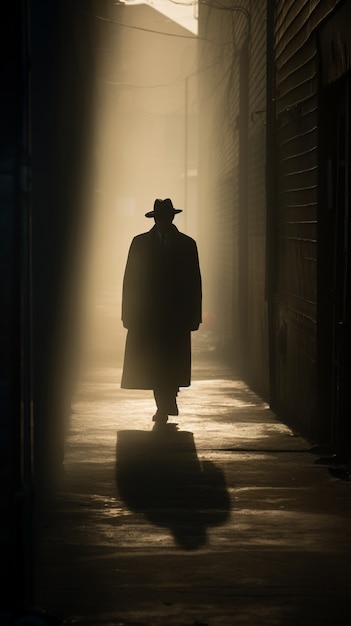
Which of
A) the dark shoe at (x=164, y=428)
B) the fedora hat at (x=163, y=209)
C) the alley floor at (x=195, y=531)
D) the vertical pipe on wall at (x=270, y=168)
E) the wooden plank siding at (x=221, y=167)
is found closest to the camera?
the alley floor at (x=195, y=531)

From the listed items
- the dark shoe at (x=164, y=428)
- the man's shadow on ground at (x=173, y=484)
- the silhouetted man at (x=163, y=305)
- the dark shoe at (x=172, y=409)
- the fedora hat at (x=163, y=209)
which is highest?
the fedora hat at (x=163, y=209)

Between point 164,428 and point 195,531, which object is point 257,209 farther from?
point 195,531

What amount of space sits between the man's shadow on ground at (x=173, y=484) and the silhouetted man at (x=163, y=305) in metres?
0.56

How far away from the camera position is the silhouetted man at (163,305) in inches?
461

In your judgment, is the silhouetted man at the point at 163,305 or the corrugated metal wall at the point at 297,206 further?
the silhouetted man at the point at 163,305

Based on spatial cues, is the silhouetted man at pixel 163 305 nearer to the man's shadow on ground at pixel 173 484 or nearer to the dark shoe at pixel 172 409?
the dark shoe at pixel 172 409

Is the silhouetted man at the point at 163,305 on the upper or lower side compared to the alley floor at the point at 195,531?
upper

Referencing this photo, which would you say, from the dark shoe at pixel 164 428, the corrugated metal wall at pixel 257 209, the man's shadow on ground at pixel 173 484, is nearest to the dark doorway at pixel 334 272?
the man's shadow on ground at pixel 173 484

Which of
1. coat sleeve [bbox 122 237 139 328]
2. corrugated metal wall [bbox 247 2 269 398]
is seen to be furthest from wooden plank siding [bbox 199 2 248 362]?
coat sleeve [bbox 122 237 139 328]

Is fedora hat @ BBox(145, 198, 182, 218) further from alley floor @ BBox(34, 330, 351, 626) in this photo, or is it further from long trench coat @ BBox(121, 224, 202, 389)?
alley floor @ BBox(34, 330, 351, 626)

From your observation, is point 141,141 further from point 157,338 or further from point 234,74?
point 157,338

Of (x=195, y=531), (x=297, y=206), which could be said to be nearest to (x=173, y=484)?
(x=195, y=531)

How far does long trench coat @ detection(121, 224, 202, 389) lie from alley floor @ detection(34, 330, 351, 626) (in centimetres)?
50

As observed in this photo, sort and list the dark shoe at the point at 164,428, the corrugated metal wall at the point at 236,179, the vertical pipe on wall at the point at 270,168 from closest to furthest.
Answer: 1. the dark shoe at the point at 164,428
2. the vertical pipe on wall at the point at 270,168
3. the corrugated metal wall at the point at 236,179
